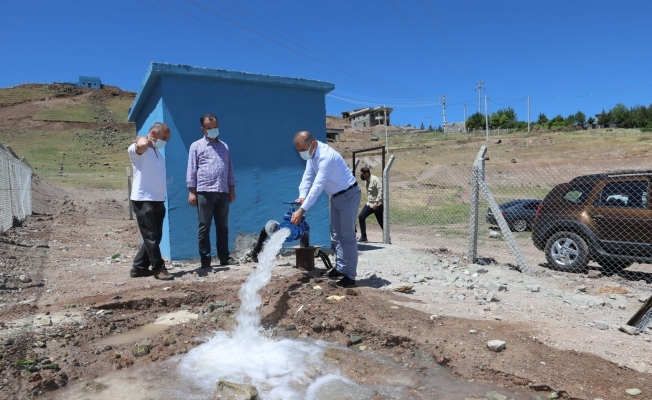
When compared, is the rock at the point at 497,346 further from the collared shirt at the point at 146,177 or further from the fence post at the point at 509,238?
the collared shirt at the point at 146,177

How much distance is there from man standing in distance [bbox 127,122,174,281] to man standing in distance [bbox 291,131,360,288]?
5.34 feet

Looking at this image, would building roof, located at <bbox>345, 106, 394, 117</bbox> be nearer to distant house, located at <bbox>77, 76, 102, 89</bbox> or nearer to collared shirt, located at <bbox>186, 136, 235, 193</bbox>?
distant house, located at <bbox>77, 76, 102, 89</bbox>

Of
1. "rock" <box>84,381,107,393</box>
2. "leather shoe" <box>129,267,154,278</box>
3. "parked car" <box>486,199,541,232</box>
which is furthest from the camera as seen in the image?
"parked car" <box>486,199,541,232</box>

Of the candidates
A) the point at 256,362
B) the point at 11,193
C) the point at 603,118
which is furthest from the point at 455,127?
the point at 256,362

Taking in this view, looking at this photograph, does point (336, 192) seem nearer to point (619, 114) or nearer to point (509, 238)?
point (509, 238)

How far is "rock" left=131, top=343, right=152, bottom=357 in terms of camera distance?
3502mm

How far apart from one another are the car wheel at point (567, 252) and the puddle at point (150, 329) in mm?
5177

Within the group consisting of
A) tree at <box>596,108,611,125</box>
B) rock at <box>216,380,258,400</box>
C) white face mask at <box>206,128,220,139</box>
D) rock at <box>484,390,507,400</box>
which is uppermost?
tree at <box>596,108,611,125</box>

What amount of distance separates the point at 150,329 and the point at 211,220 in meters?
1.87

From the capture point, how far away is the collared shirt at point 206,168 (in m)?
5.56

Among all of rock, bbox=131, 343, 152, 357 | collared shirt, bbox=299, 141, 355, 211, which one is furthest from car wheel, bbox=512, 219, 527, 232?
rock, bbox=131, 343, 152, 357

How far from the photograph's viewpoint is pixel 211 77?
20.7 feet

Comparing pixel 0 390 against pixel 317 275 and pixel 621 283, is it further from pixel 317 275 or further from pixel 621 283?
pixel 621 283

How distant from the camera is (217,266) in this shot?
6.00 m
